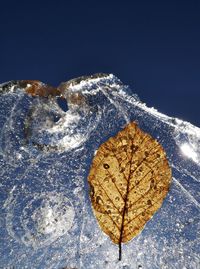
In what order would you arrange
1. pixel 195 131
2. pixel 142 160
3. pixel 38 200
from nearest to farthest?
pixel 142 160 → pixel 195 131 → pixel 38 200

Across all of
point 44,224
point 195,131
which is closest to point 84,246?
point 44,224

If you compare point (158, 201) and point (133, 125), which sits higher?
point (133, 125)

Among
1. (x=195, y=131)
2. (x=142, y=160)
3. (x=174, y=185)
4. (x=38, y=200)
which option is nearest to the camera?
(x=142, y=160)

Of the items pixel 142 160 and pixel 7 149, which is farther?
pixel 7 149

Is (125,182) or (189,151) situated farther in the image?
(189,151)

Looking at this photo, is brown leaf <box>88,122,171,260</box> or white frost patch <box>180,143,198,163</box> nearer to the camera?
brown leaf <box>88,122,171,260</box>

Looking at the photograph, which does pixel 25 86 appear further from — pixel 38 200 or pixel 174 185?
pixel 174 185

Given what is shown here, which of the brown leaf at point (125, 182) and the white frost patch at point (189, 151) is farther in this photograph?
the white frost patch at point (189, 151)

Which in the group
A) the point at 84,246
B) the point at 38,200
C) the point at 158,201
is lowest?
the point at 158,201
